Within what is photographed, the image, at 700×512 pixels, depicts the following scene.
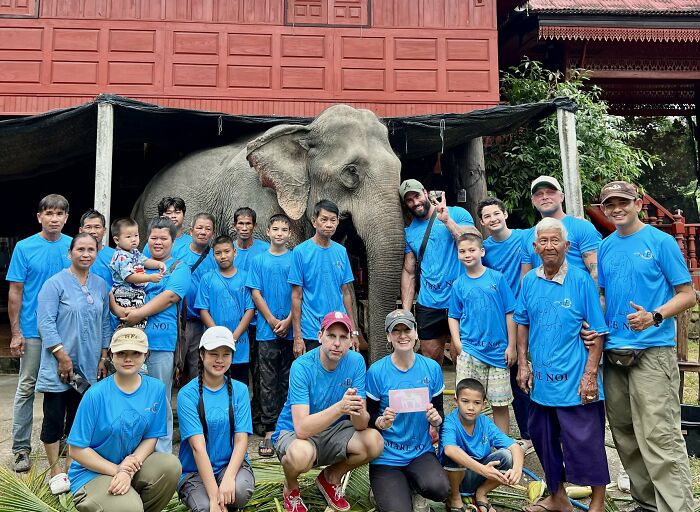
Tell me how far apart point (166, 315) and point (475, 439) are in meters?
2.12

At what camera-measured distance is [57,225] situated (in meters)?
4.30

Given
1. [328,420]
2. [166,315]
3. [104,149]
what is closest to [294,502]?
[328,420]

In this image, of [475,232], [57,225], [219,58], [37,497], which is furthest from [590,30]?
[37,497]

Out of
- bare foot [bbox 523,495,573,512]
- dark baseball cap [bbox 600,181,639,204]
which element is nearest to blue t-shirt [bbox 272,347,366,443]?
bare foot [bbox 523,495,573,512]

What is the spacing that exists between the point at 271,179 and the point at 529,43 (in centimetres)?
769

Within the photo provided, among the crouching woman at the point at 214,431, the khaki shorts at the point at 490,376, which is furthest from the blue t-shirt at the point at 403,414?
the crouching woman at the point at 214,431

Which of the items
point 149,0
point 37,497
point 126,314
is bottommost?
point 37,497

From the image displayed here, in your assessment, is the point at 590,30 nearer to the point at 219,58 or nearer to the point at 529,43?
the point at 529,43

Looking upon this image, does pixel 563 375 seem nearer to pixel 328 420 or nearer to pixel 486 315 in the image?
pixel 486 315

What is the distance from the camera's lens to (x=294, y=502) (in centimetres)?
334

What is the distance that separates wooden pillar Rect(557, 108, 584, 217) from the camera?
6.68 m

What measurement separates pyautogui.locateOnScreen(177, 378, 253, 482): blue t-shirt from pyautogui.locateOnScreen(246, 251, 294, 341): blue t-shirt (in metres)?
1.35

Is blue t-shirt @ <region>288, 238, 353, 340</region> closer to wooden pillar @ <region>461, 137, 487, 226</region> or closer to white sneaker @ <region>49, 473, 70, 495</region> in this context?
white sneaker @ <region>49, 473, 70, 495</region>

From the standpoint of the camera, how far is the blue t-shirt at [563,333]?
3.41 m
